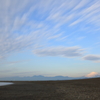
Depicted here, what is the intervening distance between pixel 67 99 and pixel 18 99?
5639 millimetres

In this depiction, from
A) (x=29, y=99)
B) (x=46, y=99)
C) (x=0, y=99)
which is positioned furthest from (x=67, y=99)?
(x=0, y=99)

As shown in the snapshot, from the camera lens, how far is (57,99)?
16438 mm

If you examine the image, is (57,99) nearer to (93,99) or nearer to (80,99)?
(80,99)

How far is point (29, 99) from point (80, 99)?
5.93 m

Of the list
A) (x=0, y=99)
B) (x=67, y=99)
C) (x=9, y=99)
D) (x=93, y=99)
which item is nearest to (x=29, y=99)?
(x=9, y=99)

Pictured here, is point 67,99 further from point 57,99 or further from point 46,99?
point 46,99

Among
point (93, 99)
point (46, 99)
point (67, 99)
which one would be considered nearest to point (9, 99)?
point (46, 99)

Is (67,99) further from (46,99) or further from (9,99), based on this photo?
(9,99)

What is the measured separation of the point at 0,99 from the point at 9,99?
101 centimetres

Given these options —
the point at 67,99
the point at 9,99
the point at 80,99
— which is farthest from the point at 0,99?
the point at 80,99

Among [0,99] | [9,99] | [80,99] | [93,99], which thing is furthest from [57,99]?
[0,99]

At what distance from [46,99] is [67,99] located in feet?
8.00

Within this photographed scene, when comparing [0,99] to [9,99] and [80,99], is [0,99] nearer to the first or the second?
[9,99]

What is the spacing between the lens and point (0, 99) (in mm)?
16250
